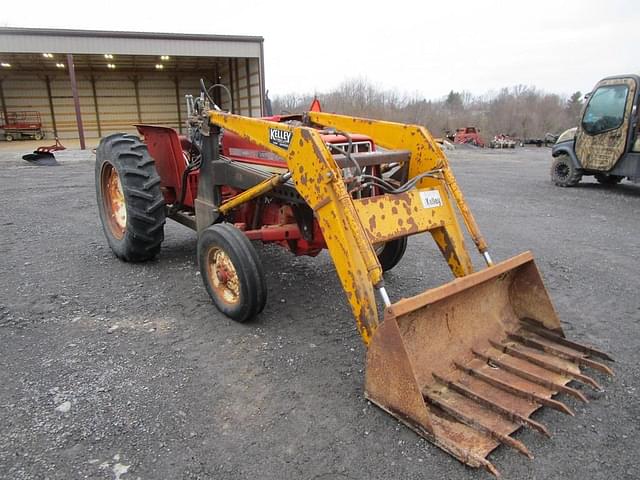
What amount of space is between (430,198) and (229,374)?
1745 mm

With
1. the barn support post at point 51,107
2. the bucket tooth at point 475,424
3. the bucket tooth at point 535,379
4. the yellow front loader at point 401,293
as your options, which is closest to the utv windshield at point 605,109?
the yellow front loader at point 401,293

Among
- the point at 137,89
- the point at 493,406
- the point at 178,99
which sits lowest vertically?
the point at 493,406

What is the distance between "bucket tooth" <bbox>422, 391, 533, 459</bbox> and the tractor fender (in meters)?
9.47

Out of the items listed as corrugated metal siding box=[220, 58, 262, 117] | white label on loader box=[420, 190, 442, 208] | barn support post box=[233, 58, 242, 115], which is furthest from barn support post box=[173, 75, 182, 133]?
white label on loader box=[420, 190, 442, 208]

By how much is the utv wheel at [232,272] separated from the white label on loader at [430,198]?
47.5 inches

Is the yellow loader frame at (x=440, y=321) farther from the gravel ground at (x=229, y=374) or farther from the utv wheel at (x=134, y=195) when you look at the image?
the utv wheel at (x=134, y=195)

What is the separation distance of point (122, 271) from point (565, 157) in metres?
9.61

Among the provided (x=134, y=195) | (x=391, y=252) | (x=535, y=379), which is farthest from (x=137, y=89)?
(x=535, y=379)

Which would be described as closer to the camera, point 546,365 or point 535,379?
point 535,379

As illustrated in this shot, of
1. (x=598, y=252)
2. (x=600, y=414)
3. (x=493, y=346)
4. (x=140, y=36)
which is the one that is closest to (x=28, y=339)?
(x=493, y=346)

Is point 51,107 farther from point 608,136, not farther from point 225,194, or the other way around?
point 608,136

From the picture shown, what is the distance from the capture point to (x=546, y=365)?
2.68m

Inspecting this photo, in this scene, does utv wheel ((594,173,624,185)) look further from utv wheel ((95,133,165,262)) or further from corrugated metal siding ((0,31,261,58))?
corrugated metal siding ((0,31,261,58))

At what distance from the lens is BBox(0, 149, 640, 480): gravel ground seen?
7.18 ft
